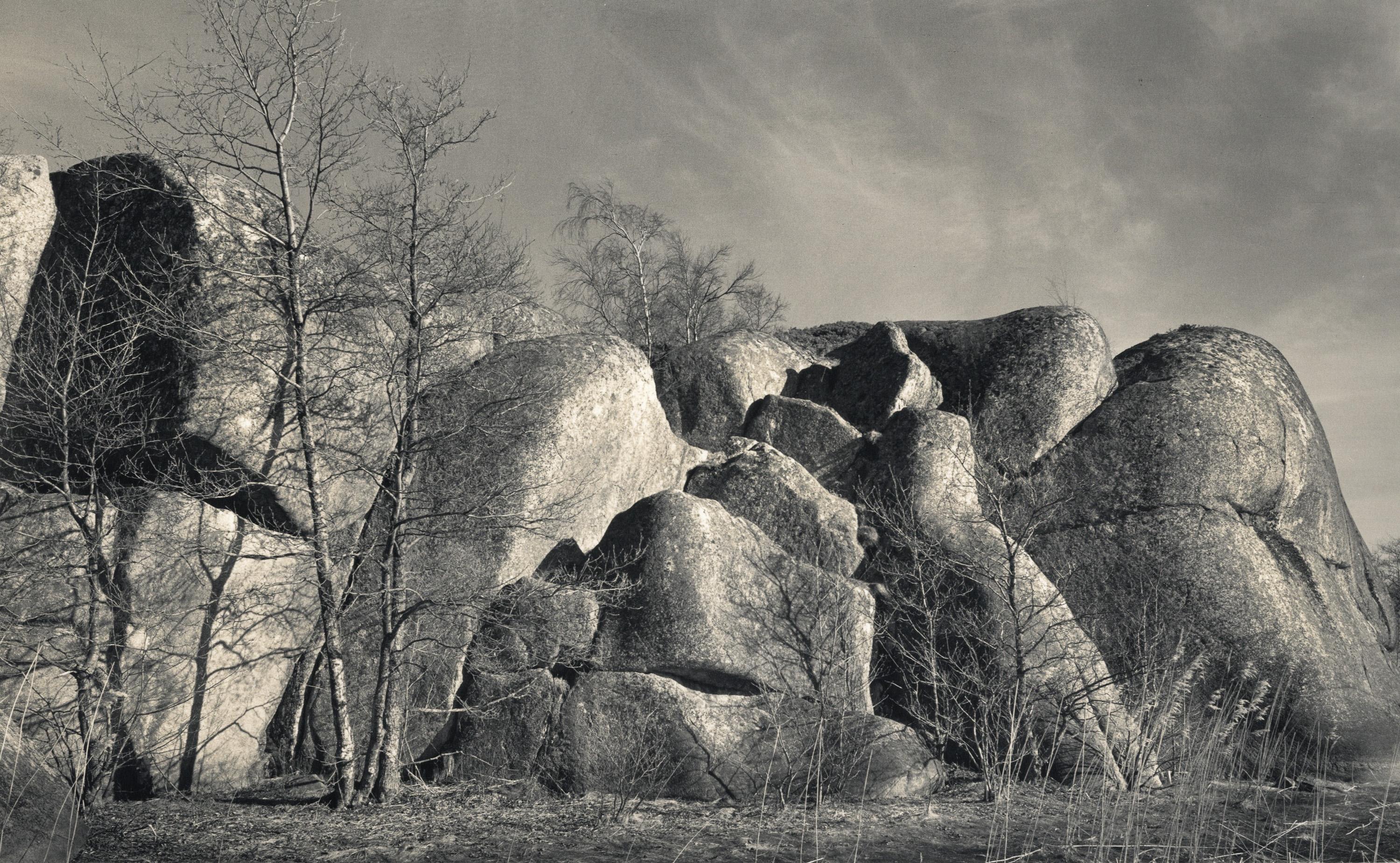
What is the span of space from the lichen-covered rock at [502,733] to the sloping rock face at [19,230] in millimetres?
5859

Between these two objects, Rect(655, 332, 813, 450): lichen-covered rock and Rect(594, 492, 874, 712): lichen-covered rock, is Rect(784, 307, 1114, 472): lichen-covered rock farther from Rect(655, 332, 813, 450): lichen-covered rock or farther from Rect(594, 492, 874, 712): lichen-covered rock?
Rect(594, 492, 874, 712): lichen-covered rock

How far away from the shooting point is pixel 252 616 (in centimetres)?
1047

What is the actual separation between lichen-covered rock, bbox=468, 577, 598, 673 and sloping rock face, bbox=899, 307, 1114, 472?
6.14 meters

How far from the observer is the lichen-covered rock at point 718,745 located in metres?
9.59

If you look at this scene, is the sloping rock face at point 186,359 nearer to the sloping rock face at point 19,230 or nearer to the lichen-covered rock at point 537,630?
the sloping rock face at point 19,230

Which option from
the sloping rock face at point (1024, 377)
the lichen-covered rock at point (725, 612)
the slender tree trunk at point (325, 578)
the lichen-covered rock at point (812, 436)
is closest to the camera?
the slender tree trunk at point (325, 578)

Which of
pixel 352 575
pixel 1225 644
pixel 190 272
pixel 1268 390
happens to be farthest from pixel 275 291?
pixel 1268 390

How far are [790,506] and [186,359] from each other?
21.4 feet

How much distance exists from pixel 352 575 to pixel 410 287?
2662mm

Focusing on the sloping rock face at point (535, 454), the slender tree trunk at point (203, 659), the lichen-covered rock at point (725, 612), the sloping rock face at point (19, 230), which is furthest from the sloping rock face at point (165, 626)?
the lichen-covered rock at point (725, 612)

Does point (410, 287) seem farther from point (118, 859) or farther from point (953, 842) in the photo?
point (953, 842)

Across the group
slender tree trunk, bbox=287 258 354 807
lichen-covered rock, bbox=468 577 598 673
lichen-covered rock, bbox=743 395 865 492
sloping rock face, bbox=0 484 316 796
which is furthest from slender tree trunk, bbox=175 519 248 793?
lichen-covered rock, bbox=743 395 865 492

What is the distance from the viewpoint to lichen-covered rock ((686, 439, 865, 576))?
12211 millimetres

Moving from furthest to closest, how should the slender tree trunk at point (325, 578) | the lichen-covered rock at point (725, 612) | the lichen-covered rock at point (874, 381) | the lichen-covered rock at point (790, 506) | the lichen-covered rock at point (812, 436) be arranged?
the lichen-covered rock at point (874, 381) → the lichen-covered rock at point (812, 436) → the lichen-covered rock at point (790, 506) → the lichen-covered rock at point (725, 612) → the slender tree trunk at point (325, 578)
